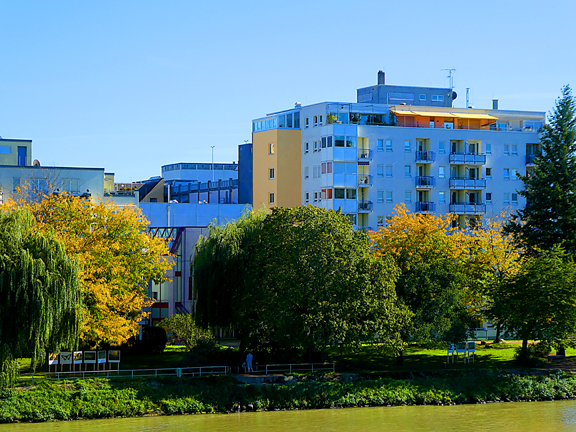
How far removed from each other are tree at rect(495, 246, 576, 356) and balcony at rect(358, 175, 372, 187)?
33.0 m

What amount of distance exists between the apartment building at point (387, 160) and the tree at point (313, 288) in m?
34.8

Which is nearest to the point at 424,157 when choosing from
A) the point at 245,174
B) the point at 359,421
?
the point at 245,174

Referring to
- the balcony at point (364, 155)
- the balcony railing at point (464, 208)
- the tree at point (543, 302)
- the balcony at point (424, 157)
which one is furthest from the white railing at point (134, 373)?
the balcony railing at point (464, 208)

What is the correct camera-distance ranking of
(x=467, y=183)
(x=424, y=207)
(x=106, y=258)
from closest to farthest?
1. (x=106, y=258)
2. (x=424, y=207)
3. (x=467, y=183)

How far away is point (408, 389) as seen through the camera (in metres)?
53.3

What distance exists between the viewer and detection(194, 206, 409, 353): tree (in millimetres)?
52500

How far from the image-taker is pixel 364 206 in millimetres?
92000

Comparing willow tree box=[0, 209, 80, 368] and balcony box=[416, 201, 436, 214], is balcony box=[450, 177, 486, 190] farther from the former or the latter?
willow tree box=[0, 209, 80, 368]

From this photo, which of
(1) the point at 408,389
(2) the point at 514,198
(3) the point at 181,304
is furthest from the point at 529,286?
(2) the point at 514,198

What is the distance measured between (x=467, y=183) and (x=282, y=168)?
2081 cm

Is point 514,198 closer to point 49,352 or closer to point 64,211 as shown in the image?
point 64,211

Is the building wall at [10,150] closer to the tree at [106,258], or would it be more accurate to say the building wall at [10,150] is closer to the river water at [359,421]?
Answer: the tree at [106,258]

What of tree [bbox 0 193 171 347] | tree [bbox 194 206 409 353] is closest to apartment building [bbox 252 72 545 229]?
tree [bbox 0 193 171 347]

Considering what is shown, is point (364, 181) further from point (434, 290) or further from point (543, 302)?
point (543, 302)
